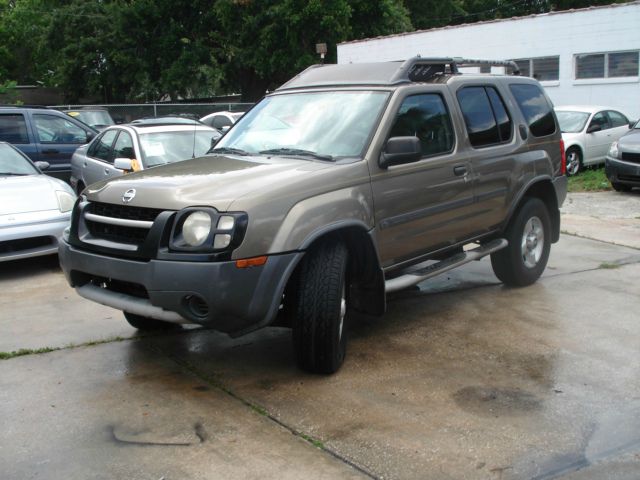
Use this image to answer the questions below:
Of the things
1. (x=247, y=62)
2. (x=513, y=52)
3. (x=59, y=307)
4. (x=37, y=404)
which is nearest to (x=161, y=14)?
(x=247, y=62)

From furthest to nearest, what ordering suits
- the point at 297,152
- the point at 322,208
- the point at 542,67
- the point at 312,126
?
Result: the point at 542,67 < the point at 312,126 < the point at 297,152 < the point at 322,208

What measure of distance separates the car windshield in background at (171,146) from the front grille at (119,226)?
4.46 metres

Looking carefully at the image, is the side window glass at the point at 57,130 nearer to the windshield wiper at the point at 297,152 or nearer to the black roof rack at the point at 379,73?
the black roof rack at the point at 379,73

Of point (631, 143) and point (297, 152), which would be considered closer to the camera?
point (297, 152)

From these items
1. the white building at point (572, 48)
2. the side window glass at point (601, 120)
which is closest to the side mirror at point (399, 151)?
the side window glass at point (601, 120)

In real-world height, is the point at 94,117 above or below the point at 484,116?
below

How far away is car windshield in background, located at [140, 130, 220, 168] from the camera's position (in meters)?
9.21

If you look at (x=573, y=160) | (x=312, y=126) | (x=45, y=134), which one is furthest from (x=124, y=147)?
(x=573, y=160)

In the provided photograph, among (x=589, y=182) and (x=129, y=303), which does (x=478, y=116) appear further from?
(x=589, y=182)

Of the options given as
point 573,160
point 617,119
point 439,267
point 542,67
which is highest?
point 542,67

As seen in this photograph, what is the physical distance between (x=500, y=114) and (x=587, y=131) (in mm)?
10198

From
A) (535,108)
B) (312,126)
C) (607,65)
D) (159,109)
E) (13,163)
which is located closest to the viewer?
(312,126)

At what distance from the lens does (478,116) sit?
6125 mm

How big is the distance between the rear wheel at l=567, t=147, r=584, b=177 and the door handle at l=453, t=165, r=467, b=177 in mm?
10633
